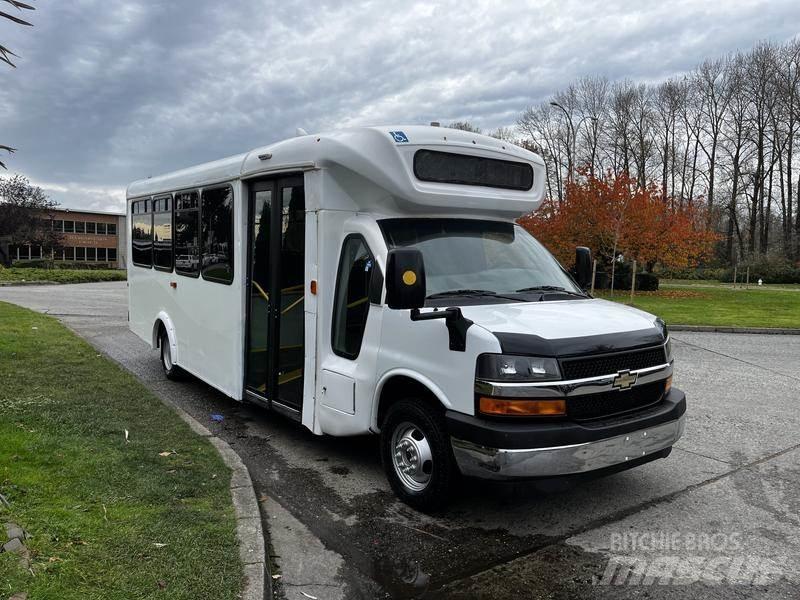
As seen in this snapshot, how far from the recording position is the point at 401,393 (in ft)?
15.3

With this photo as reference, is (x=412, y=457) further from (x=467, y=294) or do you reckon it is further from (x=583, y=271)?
(x=583, y=271)

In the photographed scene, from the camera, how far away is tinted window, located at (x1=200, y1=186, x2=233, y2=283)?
6.68 metres

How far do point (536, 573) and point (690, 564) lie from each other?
0.93 meters

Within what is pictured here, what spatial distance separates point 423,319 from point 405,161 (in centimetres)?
Result: 138

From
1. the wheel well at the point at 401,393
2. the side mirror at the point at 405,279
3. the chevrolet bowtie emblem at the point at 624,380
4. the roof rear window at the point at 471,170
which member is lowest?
the wheel well at the point at 401,393

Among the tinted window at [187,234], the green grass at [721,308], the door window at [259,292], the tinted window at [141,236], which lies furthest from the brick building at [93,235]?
the door window at [259,292]

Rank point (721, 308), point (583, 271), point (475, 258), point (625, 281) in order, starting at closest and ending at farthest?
point (475, 258) < point (583, 271) < point (721, 308) < point (625, 281)

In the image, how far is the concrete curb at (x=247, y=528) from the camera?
131 inches

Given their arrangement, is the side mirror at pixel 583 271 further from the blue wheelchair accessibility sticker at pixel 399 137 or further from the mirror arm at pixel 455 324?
the mirror arm at pixel 455 324

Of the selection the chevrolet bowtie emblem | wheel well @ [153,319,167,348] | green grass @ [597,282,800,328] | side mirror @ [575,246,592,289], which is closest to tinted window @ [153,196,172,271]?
wheel well @ [153,319,167,348]

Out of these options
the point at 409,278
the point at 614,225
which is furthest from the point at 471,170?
the point at 614,225

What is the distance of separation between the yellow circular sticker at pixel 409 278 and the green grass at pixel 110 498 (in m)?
1.85

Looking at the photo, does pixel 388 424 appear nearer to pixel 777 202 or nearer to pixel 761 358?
pixel 761 358

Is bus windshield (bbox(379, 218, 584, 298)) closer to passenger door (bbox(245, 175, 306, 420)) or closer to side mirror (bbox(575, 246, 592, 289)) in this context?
side mirror (bbox(575, 246, 592, 289))
